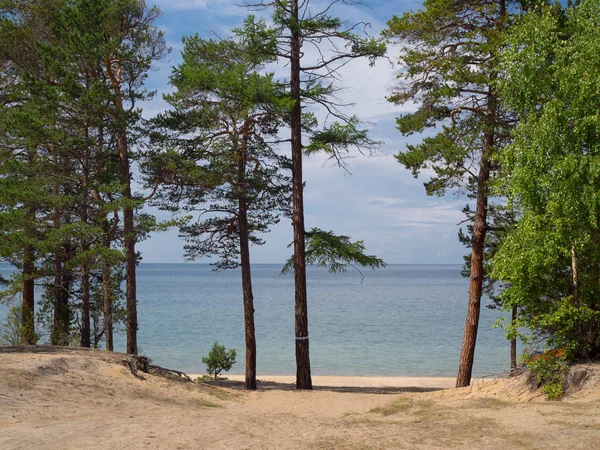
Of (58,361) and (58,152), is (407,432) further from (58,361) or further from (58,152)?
(58,152)

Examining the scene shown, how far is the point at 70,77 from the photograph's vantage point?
16.0 m

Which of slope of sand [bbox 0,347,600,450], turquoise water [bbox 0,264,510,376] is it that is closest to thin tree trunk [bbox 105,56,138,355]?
slope of sand [bbox 0,347,600,450]

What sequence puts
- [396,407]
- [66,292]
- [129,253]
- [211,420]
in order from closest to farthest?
1. [211,420]
2. [396,407]
3. [129,253]
4. [66,292]

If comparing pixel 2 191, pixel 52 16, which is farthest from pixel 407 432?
pixel 52 16

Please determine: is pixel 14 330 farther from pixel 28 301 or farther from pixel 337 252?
pixel 337 252

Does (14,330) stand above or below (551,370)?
above

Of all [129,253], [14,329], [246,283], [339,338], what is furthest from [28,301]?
[339,338]

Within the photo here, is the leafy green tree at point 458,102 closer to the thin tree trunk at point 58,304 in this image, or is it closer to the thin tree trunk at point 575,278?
the thin tree trunk at point 575,278

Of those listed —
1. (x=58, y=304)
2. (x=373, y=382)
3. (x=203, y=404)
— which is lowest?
(x=373, y=382)

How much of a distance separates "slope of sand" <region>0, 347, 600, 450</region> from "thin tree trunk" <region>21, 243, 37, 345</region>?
468 cm

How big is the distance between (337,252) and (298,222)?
1.47 meters

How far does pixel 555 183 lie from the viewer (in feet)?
35.7

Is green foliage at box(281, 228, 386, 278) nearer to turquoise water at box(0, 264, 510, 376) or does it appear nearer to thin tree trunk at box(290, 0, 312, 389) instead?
thin tree trunk at box(290, 0, 312, 389)

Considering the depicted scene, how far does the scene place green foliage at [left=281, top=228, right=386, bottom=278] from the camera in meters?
16.4
